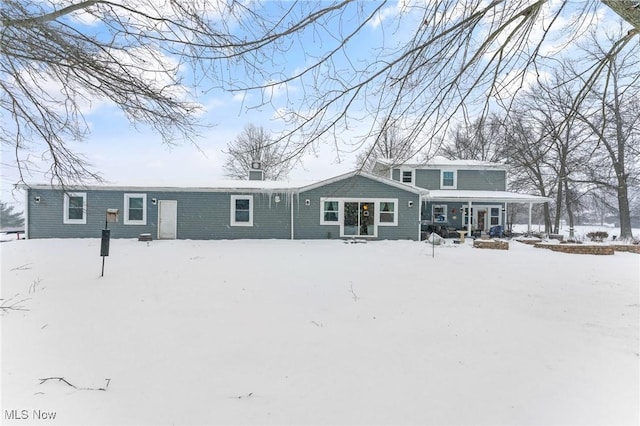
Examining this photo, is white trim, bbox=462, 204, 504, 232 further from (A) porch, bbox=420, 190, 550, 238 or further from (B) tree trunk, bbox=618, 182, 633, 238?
(B) tree trunk, bbox=618, 182, 633, 238

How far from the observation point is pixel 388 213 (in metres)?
14.7

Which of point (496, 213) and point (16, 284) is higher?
point (496, 213)

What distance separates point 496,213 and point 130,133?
66.5 feet

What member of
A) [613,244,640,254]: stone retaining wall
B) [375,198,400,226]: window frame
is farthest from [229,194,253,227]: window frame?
[613,244,640,254]: stone retaining wall

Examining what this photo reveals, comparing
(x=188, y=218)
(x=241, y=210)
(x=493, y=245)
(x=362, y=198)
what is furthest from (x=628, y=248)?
(x=188, y=218)

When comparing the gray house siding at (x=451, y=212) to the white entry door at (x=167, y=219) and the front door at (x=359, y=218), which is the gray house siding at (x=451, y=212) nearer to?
the front door at (x=359, y=218)

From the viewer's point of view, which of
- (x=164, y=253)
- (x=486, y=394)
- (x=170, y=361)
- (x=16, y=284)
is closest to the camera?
(x=486, y=394)

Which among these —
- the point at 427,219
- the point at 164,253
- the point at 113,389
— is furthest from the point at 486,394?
the point at 427,219

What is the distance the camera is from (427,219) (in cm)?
1859

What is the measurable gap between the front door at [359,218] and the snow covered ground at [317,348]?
24.9 ft

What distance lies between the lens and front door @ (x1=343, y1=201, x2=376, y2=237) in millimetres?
14711

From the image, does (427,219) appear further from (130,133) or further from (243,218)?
(130,133)

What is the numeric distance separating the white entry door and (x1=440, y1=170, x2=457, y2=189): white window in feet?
49.7

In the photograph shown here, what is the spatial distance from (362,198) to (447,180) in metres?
7.54
